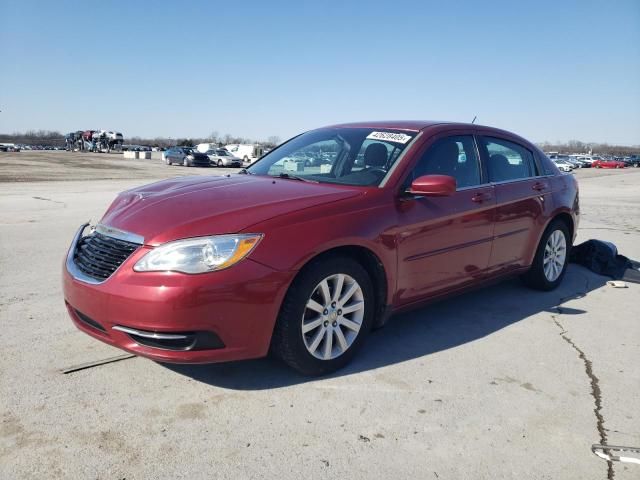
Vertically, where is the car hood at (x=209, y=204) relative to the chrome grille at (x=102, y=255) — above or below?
above

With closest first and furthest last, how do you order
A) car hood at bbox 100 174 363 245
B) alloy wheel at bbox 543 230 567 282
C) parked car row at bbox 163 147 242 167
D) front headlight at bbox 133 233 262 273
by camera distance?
1. front headlight at bbox 133 233 262 273
2. car hood at bbox 100 174 363 245
3. alloy wheel at bbox 543 230 567 282
4. parked car row at bbox 163 147 242 167

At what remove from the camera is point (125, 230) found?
3.13 m

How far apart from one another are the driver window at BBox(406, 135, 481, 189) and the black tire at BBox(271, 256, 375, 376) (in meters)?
0.88

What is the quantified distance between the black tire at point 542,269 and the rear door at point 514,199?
179mm

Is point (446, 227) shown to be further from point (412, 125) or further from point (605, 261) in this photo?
point (605, 261)

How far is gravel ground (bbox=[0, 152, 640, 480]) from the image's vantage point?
8.13 feet

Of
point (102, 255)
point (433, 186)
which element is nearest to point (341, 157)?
point (433, 186)

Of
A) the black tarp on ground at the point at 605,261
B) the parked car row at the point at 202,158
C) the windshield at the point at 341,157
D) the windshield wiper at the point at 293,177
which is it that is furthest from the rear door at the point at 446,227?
the parked car row at the point at 202,158

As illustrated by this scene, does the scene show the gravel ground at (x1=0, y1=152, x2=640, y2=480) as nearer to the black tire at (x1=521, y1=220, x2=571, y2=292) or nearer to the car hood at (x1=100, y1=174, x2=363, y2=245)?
the black tire at (x1=521, y1=220, x2=571, y2=292)

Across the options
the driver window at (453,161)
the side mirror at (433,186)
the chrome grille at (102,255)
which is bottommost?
the chrome grille at (102,255)

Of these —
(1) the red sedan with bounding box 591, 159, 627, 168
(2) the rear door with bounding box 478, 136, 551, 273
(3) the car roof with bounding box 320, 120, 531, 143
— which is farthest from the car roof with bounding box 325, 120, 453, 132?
(1) the red sedan with bounding box 591, 159, 627, 168

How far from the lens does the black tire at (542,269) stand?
5.23 m

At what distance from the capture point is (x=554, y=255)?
17.9 feet

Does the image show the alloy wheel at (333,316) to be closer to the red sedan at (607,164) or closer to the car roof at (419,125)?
Result: the car roof at (419,125)
